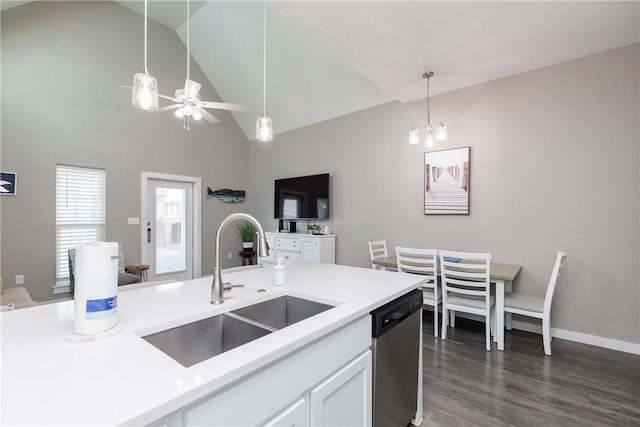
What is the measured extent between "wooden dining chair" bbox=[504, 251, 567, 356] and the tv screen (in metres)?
2.84

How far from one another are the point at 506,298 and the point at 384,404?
2171 millimetres

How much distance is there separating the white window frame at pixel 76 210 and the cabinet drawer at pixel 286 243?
267cm

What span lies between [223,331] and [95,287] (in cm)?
55

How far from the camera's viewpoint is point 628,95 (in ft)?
9.09

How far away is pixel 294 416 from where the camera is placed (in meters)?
0.95

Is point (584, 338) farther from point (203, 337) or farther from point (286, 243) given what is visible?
point (286, 243)

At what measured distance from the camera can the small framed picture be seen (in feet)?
11.9

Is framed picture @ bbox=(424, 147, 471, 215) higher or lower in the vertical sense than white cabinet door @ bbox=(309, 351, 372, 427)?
higher

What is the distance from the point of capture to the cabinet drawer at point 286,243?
16.4 ft

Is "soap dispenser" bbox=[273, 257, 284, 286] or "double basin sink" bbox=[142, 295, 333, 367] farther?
"soap dispenser" bbox=[273, 257, 284, 286]

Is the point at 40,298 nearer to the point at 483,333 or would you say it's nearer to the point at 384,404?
the point at 384,404

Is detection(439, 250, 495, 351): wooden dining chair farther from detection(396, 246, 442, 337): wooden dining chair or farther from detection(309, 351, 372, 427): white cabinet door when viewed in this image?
detection(309, 351, 372, 427): white cabinet door

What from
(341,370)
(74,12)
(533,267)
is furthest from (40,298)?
(533,267)

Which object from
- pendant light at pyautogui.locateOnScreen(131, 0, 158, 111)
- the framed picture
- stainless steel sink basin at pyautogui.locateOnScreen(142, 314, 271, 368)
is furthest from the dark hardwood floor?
pendant light at pyautogui.locateOnScreen(131, 0, 158, 111)
